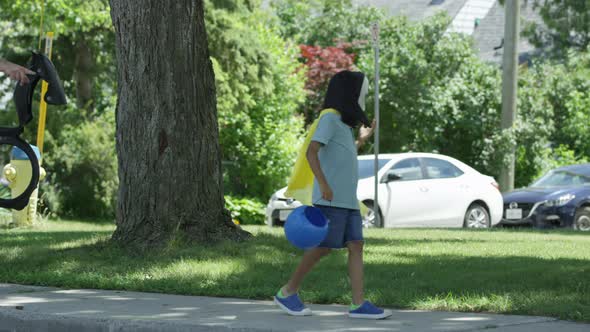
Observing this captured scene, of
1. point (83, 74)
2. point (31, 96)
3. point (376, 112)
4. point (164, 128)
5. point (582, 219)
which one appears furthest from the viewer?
point (83, 74)

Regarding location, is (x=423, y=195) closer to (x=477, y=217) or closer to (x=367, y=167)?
(x=367, y=167)

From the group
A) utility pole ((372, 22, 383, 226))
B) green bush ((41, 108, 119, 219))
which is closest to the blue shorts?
utility pole ((372, 22, 383, 226))

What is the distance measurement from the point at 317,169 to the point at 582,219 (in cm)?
1318

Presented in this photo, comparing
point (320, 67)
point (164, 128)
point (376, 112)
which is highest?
point (320, 67)

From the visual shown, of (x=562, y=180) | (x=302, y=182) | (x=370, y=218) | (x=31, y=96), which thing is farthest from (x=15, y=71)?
(x=562, y=180)

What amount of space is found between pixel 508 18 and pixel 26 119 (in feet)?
56.4

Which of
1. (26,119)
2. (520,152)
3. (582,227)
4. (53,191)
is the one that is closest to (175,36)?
(26,119)

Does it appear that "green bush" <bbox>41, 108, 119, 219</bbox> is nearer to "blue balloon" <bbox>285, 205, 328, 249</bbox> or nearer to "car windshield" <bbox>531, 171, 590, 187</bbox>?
"car windshield" <bbox>531, 171, 590, 187</bbox>

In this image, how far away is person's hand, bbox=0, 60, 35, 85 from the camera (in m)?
7.91

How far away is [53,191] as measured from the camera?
75.6ft

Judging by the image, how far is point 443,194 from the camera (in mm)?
18875

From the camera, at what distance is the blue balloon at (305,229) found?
6.64 metres

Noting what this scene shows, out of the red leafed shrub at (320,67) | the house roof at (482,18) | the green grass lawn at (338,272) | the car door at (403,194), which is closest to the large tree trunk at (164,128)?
the green grass lawn at (338,272)

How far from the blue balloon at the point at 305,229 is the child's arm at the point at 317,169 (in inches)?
6.3
